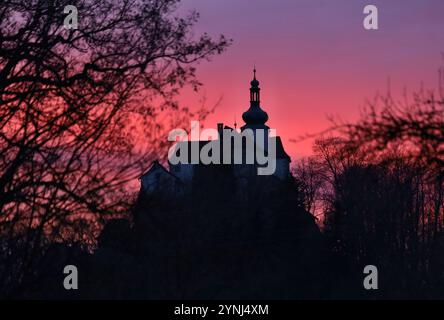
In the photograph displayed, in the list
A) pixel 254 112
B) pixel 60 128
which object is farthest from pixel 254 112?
pixel 60 128

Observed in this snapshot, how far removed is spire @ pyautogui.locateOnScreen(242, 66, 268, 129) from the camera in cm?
9962

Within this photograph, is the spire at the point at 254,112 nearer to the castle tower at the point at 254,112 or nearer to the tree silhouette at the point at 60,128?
the castle tower at the point at 254,112

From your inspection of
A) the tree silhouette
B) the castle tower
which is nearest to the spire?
the castle tower

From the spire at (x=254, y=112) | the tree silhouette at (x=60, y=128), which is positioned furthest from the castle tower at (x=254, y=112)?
the tree silhouette at (x=60, y=128)

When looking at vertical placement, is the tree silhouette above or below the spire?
below

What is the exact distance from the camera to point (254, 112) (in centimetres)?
10006

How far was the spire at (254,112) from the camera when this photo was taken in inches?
3922

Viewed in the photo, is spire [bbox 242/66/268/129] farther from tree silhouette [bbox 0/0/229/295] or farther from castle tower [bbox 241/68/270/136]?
tree silhouette [bbox 0/0/229/295]

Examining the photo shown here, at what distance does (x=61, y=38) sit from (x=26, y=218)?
13.8 ft

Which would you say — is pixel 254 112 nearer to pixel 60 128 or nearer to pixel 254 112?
pixel 254 112

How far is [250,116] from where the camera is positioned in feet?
327

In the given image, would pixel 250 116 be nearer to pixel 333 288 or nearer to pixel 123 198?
pixel 333 288

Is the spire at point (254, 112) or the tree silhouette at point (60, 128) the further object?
the spire at point (254, 112)
